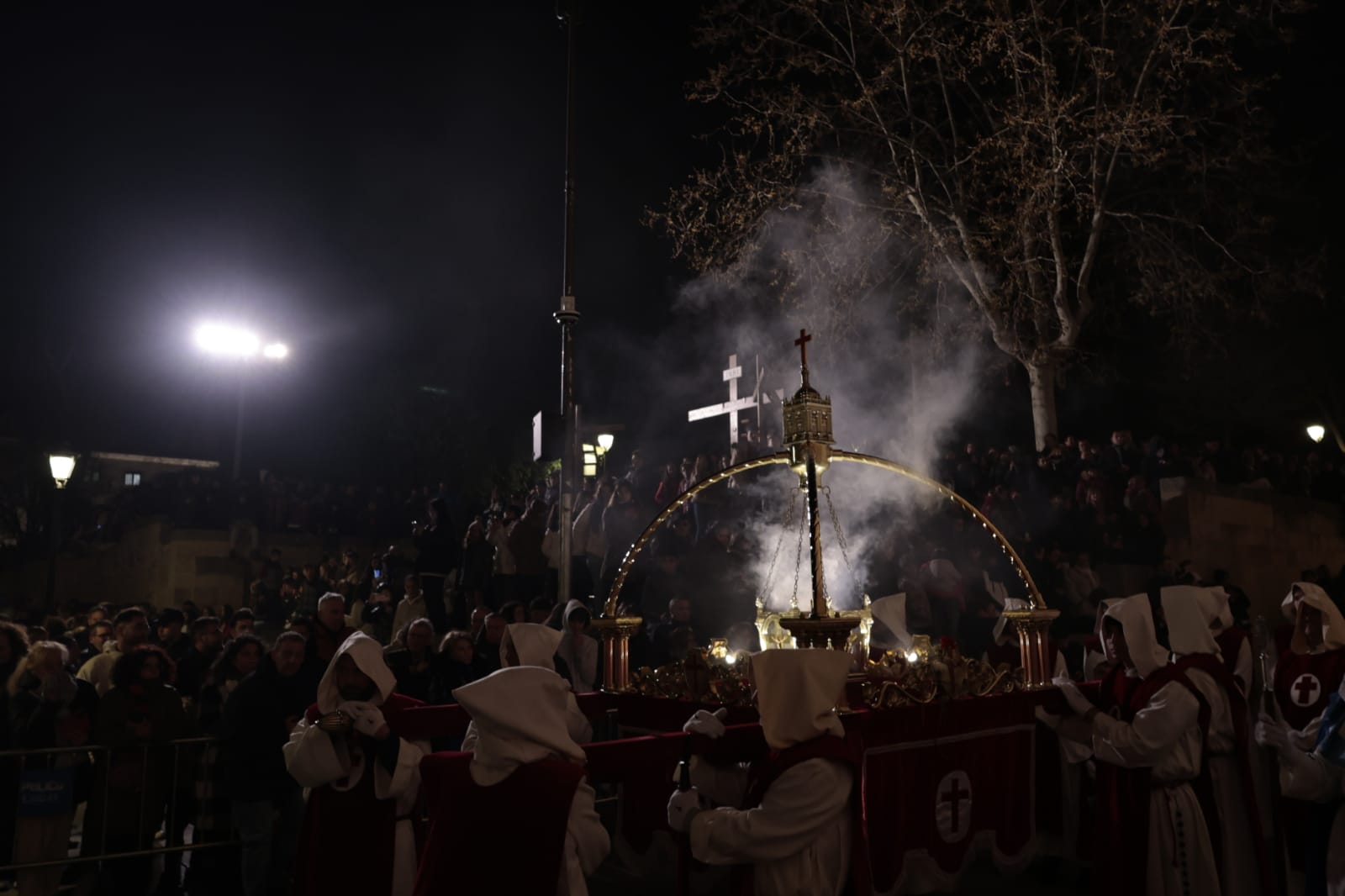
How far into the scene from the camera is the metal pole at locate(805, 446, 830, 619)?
5289 mm

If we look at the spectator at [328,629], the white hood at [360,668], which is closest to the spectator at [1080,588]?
the spectator at [328,629]

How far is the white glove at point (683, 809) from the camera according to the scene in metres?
3.75

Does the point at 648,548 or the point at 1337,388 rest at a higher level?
the point at 1337,388

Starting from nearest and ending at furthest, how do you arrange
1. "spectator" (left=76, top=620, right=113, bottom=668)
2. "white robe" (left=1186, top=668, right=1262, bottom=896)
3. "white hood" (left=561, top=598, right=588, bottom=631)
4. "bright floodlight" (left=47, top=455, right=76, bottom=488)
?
"white robe" (left=1186, top=668, right=1262, bottom=896) < "white hood" (left=561, top=598, right=588, bottom=631) < "spectator" (left=76, top=620, right=113, bottom=668) < "bright floodlight" (left=47, top=455, right=76, bottom=488)

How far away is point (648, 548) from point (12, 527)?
1739cm

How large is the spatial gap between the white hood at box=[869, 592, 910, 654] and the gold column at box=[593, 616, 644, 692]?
1814mm

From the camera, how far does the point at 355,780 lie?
177 inches

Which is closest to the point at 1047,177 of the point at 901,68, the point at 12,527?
the point at 901,68

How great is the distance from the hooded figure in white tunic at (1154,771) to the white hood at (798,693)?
2331 mm

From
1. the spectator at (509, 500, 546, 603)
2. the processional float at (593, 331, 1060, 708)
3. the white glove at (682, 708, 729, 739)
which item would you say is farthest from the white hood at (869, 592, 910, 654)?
the spectator at (509, 500, 546, 603)

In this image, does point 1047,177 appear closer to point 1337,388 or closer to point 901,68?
point 901,68

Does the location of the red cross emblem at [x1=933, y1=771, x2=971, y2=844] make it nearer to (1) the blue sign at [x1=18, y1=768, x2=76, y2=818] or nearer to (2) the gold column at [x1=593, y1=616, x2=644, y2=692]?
(2) the gold column at [x1=593, y1=616, x2=644, y2=692]

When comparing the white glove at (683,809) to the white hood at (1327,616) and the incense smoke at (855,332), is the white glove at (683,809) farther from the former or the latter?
the incense smoke at (855,332)

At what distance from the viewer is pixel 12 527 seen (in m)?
21.4
